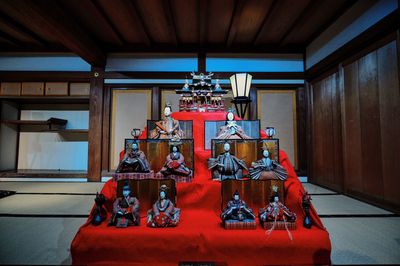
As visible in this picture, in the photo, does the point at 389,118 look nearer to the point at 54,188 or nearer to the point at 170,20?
the point at 170,20

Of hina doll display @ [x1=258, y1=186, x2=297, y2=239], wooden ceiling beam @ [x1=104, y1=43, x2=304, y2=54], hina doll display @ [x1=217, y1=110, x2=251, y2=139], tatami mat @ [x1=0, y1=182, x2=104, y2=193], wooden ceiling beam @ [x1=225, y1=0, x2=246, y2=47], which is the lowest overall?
tatami mat @ [x1=0, y1=182, x2=104, y2=193]

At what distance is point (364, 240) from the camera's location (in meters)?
1.74

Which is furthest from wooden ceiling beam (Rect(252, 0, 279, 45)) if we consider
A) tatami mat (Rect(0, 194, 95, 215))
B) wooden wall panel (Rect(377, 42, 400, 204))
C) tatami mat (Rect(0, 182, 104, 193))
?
tatami mat (Rect(0, 182, 104, 193))

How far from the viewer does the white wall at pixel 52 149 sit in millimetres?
5574

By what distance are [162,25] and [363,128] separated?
4.00m

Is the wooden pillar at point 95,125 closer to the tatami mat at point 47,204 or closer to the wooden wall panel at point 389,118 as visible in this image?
the tatami mat at point 47,204

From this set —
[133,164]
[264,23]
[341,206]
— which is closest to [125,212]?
[133,164]

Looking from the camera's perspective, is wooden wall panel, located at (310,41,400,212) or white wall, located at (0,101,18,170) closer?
wooden wall panel, located at (310,41,400,212)

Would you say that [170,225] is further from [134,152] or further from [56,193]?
[56,193]

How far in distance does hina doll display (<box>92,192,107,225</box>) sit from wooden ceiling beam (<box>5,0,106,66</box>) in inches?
111

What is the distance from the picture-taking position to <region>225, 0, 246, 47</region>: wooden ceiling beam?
3602 mm

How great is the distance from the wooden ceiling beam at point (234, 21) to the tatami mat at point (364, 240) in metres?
3.43

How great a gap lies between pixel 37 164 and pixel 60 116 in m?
1.39

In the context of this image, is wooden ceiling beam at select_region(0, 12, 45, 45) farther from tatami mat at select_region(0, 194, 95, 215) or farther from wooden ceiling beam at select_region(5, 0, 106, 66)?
tatami mat at select_region(0, 194, 95, 215)
